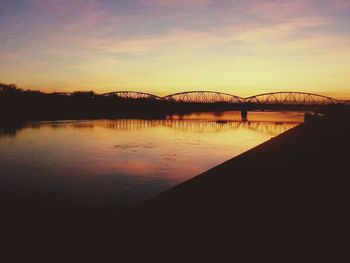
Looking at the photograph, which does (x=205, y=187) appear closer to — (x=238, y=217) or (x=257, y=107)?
(x=238, y=217)

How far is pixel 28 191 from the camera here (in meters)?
16.7

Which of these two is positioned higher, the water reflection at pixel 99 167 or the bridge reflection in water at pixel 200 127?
the bridge reflection in water at pixel 200 127

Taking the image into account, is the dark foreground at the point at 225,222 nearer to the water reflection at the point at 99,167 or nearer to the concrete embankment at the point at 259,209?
the concrete embankment at the point at 259,209

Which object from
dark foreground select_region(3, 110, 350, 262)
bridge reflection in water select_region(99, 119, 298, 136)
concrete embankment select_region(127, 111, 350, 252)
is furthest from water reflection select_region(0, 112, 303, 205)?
bridge reflection in water select_region(99, 119, 298, 136)

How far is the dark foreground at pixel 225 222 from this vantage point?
595 cm

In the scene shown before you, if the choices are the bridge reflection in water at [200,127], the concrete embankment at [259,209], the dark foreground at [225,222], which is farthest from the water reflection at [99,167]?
the bridge reflection in water at [200,127]

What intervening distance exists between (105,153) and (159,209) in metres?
23.2

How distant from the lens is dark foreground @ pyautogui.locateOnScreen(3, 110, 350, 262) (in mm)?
5945

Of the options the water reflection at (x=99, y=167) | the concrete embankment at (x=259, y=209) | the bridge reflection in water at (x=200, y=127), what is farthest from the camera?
the bridge reflection in water at (x=200, y=127)

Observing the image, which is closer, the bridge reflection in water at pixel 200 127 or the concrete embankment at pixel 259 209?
the concrete embankment at pixel 259 209

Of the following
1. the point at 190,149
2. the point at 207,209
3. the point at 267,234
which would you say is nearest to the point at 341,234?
the point at 267,234

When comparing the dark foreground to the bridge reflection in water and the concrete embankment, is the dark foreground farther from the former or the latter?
the bridge reflection in water

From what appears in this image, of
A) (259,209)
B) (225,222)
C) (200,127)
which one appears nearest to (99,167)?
(259,209)

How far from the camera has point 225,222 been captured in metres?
7.42
